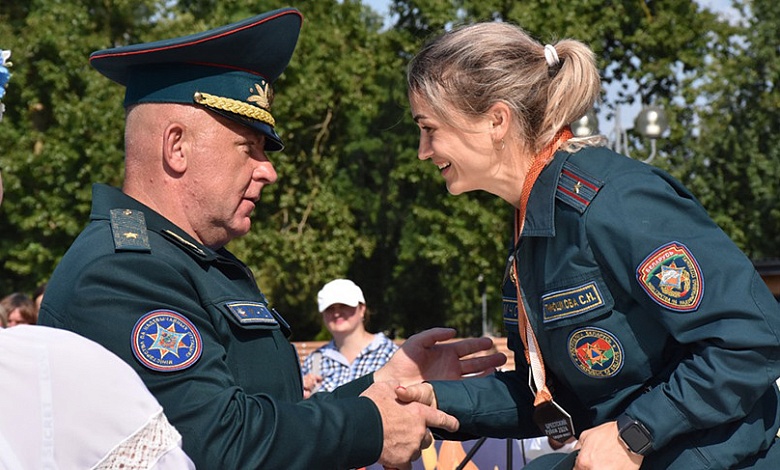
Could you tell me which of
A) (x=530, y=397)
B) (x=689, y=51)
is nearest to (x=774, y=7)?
(x=689, y=51)

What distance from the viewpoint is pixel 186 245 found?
305 centimetres

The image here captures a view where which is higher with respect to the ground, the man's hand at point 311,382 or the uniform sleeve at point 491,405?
the uniform sleeve at point 491,405

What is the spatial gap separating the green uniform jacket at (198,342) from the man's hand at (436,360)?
852mm

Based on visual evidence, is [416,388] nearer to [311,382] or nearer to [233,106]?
[233,106]

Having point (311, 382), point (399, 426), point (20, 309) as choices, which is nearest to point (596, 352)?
point (399, 426)

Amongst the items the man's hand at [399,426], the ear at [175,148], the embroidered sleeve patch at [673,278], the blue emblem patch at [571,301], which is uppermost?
the ear at [175,148]

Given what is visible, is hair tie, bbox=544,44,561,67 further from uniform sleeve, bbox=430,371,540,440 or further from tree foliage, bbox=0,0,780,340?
tree foliage, bbox=0,0,780,340

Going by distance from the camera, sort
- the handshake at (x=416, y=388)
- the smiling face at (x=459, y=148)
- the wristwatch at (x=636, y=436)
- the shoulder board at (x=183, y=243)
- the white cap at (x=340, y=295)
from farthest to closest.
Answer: the white cap at (x=340, y=295)
the smiling face at (x=459, y=148)
the handshake at (x=416, y=388)
the shoulder board at (x=183, y=243)
the wristwatch at (x=636, y=436)

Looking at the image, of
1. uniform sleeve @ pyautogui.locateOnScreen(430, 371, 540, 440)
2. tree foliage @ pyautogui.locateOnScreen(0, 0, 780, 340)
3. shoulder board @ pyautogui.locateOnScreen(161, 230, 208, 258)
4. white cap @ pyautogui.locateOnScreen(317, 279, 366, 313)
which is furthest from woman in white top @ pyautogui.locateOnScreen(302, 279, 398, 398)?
tree foliage @ pyautogui.locateOnScreen(0, 0, 780, 340)

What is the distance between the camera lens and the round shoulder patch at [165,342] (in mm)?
2656

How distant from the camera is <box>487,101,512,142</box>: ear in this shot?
3250mm

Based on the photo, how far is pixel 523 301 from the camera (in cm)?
317

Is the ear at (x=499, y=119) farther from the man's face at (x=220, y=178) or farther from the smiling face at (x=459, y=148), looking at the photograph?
the man's face at (x=220, y=178)

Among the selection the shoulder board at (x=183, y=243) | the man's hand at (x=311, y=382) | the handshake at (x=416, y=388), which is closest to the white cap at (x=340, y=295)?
Answer: the man's hand at (x=311, y=382)
